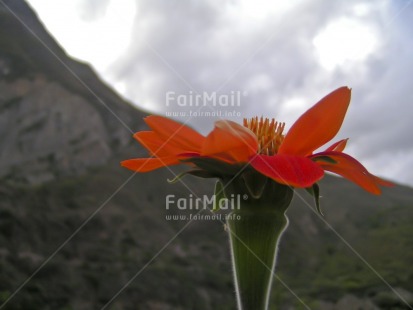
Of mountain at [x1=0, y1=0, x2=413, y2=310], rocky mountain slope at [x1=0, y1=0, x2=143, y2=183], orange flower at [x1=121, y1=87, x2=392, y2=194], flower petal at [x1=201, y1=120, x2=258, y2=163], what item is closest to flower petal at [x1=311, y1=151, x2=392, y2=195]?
orange flower at [x1=121, y1=87, x2=392, y2=194]

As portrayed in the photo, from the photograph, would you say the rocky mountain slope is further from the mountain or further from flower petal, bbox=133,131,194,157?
flower petal, bbox=133,131,194,157

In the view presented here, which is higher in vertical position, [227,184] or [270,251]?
[227,184]

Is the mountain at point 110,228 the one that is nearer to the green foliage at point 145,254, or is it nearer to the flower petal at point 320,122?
the green foliage at point 145,254

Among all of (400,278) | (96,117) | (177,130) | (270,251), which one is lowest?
(270,251)

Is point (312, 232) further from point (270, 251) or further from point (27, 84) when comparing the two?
point (270, 251)

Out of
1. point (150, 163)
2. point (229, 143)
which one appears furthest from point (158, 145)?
point (229, 143)

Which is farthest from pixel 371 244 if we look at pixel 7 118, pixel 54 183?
pixel 7 118

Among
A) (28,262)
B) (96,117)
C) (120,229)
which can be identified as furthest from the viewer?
(96,117)

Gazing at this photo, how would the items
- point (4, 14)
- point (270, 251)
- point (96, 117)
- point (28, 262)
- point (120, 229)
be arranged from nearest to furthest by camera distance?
1. point (270, 251)
2. point (28, 262)
3. point (120, 229)
4. point (96, 117)
5. point (4, 14)
